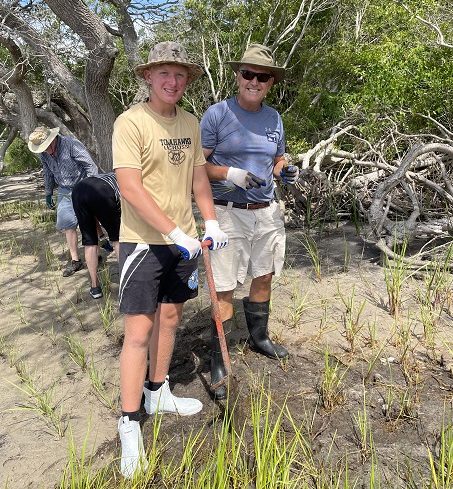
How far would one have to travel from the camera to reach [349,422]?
224 centimetres

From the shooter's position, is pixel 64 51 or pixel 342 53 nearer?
pixel 64 51

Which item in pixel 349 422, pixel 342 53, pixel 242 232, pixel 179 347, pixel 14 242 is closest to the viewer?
pixel 349 422

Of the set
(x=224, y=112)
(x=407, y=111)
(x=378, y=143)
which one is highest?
(x=224, y=112)

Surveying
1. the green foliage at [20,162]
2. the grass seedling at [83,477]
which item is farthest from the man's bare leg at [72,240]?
the green foliage at [20,162]

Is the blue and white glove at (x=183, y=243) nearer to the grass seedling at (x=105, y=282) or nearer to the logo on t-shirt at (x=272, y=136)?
the logo on t-shirt at (x=272, y=136)

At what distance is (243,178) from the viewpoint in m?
2.34

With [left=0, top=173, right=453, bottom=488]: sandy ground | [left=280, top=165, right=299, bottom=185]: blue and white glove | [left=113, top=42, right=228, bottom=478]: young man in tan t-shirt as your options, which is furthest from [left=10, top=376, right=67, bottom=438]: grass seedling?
[left=280, top=165, right=299, bottom=185]: blue and white glove

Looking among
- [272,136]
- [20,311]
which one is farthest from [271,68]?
[20,311]

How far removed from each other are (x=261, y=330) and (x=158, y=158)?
57.3 inches

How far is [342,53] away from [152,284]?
303 inches

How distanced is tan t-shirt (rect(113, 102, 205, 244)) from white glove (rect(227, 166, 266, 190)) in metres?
0.27

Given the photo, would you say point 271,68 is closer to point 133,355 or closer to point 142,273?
point 142,273

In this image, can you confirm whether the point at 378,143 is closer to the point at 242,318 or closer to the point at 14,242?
the point at 242,318

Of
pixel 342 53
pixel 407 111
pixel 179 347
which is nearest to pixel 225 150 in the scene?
pixel 179 347
